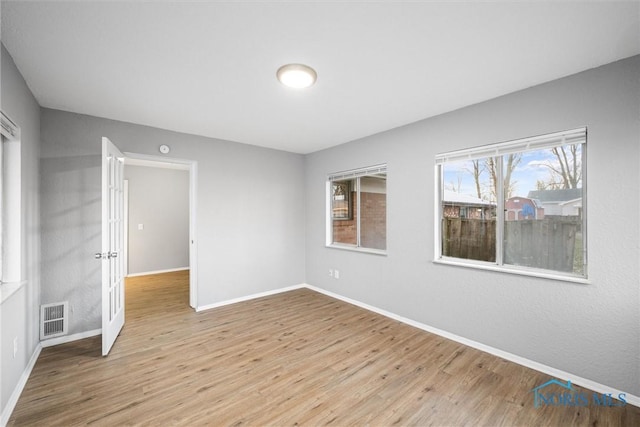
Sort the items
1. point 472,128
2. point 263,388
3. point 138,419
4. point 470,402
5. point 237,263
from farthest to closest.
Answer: point 237,263
point 472,128
point 263,388
point 470,402
point 138,419

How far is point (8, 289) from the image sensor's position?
1906 mm

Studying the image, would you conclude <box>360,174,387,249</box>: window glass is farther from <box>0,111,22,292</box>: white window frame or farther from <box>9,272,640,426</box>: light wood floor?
<box>0,111,22,292</box>: white window frame

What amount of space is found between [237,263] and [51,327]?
209 centimetres

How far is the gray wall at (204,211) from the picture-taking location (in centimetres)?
288

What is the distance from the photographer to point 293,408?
1.90 metres

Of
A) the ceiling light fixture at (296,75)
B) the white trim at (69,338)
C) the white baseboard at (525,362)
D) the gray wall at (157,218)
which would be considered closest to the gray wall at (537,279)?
the white baseboard at (525,362)

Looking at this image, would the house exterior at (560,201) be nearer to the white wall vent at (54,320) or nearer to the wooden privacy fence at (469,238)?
the wooden privacy fence at (469,238)

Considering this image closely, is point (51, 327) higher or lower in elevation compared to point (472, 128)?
lower

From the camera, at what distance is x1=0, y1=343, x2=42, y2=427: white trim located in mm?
1759

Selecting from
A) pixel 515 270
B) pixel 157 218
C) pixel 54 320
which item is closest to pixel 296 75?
pixel 515 270

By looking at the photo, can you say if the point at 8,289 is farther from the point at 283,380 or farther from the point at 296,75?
the point at 296,75

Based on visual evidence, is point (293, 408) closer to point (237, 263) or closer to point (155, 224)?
point (237, 263)

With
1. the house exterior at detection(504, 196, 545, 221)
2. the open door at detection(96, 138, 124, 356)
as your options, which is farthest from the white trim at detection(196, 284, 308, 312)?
the house exterior at detection(504, 196, 545, 221)

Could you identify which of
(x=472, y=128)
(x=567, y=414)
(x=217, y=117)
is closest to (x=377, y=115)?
(x=472, y=128)
